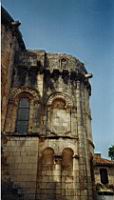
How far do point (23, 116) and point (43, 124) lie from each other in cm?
124

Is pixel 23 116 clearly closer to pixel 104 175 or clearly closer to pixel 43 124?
pixel 43 124

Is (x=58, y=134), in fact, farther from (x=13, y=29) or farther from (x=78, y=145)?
(x=13, y=29)

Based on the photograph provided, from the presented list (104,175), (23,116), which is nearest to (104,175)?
(104,175)

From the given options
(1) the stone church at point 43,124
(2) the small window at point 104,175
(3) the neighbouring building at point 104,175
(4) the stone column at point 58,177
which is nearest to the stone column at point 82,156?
(1) the stone church at point 43,124

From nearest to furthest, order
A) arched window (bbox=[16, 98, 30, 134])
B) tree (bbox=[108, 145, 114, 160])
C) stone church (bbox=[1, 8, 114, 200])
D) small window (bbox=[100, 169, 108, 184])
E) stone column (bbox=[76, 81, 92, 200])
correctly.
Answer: stone column (bbox=[76, 81, 92, 200]), stone church (bbox=[1, 8, 114, 200]), arched window (bbox=[16, 98, 30, 134]), small window (bbox=[100, 169, 108, 184]), tree (bbox=[108, 145, 114, 160])

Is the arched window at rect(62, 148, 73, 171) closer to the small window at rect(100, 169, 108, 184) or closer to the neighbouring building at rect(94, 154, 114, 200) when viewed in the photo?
the neighbouring building at rect(94, 154, 114, 200)

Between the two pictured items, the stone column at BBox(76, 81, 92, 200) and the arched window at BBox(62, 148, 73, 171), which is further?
the arched window at BBox(62, 148, 73, 171)

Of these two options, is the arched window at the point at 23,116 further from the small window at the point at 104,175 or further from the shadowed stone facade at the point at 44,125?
the small window at the point at 104,175

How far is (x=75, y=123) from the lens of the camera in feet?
41.8

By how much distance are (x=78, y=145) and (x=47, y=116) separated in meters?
2.43

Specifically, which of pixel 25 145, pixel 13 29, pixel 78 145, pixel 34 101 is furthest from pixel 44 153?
pixel 13 29

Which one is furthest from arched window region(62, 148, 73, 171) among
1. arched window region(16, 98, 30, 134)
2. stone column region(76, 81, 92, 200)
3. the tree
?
the tree

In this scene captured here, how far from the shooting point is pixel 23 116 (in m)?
12.9

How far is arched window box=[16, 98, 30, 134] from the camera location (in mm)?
12391
